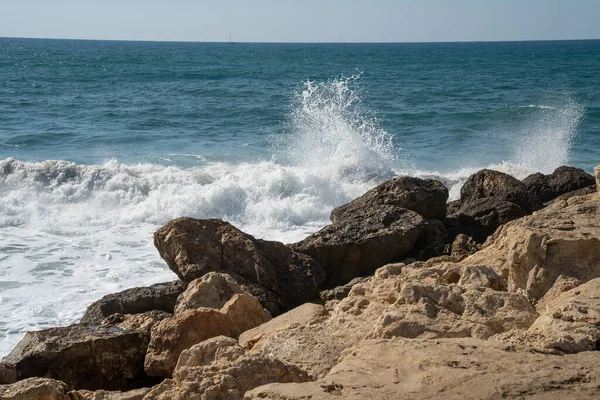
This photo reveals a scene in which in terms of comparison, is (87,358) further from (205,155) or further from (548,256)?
(205,155)

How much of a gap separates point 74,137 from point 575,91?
20438 millimetres

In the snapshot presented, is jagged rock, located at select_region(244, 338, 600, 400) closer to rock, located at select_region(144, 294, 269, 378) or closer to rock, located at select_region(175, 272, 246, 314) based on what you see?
rock, located at select_region(144, 294, 269, 378)

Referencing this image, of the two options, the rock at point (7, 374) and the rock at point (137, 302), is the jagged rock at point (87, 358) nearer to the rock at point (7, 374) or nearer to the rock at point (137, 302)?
the rock at point (7, 374)

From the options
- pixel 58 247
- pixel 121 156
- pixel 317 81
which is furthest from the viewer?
pixel 317 81

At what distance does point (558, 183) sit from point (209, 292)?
17.5 feet

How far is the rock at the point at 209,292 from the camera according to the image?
5.52 metres

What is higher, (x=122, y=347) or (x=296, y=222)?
(x=122, y=347)

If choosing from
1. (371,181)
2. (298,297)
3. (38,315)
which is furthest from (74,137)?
(298,297)

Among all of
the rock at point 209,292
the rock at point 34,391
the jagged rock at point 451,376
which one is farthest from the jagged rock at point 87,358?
the jagged rock at point 451,376

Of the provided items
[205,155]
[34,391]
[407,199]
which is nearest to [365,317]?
[34,391]

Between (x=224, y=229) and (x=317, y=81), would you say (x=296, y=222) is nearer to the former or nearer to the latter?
(x=224, y=229)

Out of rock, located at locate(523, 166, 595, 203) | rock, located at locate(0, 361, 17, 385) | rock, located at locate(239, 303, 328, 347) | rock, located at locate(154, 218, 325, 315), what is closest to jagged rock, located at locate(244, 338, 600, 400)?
rock, located at locate(239, 303, 328, 347)

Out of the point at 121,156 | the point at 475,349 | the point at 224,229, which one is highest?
the point at 475,349

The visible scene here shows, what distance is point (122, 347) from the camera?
5.06 m
